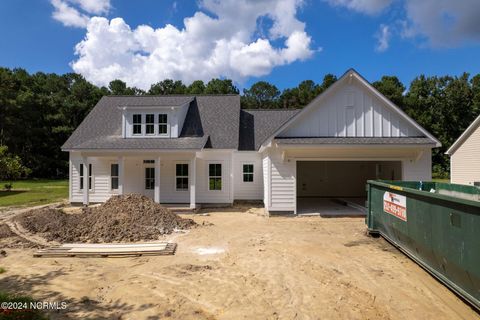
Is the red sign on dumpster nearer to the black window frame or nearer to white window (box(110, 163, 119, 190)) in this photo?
the black window frame

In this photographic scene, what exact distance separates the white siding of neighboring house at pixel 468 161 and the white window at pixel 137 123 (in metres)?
22.1

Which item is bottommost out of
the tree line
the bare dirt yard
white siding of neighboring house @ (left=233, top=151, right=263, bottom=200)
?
the bare dirt yard

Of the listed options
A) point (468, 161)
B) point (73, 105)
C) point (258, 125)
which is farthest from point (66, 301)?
point (73, 105)

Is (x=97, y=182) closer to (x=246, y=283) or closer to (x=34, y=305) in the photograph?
(x=34, y=305)

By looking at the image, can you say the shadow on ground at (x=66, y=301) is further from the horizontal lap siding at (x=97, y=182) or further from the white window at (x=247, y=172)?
the white window at (x=247, y=172)

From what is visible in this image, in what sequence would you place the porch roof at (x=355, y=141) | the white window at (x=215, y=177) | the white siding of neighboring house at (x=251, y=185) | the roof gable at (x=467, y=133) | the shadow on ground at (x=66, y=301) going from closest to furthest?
the shadow on ground at (x=66, y=301) < the porch roof at (x=355, y=141) < the white window at (x=215, y=177) < the white siding of neighboring house at (x=251, y=185) < the roof gable at (x=467, y=133)

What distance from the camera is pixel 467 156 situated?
21781 millimetres

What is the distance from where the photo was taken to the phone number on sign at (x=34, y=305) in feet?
14.3

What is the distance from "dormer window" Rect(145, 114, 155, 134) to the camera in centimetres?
1725

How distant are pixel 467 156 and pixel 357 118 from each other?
14343 millimetres

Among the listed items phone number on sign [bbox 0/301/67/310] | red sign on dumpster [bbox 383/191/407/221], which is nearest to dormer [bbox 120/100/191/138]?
red sign on dumpster [bbox 383/191/407/221]

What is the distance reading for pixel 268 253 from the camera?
783 cm

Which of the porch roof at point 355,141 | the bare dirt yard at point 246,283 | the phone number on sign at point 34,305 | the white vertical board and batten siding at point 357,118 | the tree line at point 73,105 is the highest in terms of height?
the tree line at point 73,105

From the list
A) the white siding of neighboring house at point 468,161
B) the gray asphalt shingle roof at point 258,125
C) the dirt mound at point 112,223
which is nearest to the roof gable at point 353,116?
the gray asphalt shingle roof at point 258,125
